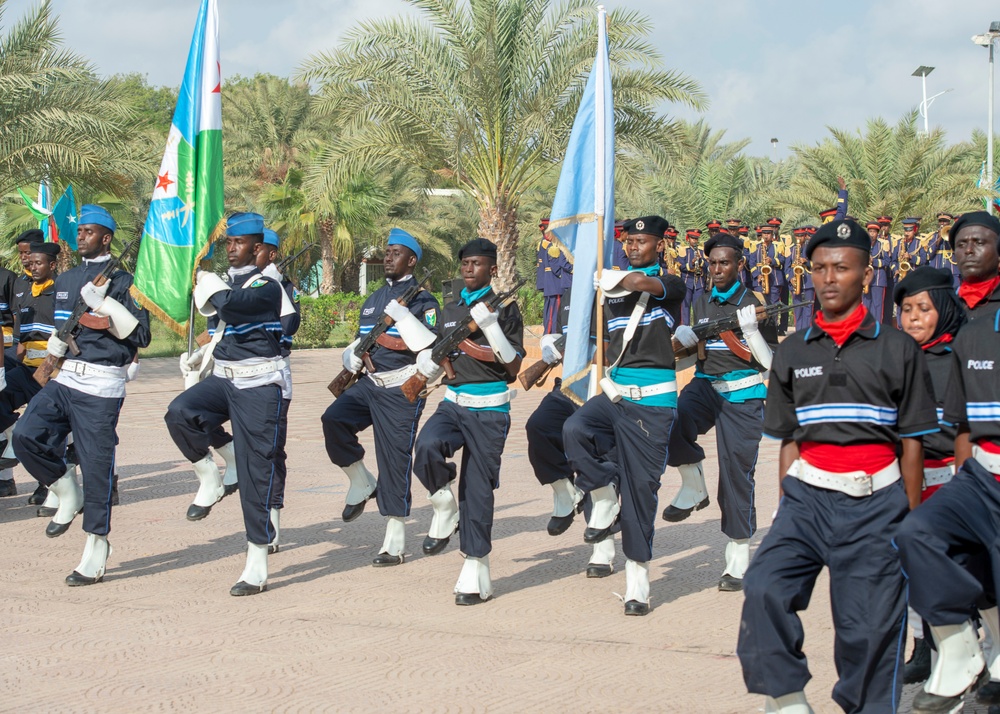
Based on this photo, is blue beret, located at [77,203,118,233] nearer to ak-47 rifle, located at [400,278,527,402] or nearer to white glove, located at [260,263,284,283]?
white glove, located at [260,263,284,283]

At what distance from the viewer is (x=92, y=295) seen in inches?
311

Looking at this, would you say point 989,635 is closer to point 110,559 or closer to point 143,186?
point 110,559

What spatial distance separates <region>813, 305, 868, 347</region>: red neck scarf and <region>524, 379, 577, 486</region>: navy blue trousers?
4.19 metres

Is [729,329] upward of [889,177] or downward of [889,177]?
downward

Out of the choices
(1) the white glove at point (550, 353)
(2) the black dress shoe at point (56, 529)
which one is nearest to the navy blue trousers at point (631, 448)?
(1) the white glove at point (550, 353)

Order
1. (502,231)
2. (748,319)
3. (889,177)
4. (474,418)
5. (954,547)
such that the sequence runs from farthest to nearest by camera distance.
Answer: (889,177)
(502,231)
(474,418)
(748,319)
(954,547)

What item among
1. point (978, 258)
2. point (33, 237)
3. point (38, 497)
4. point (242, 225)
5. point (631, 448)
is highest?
point (33, 237)

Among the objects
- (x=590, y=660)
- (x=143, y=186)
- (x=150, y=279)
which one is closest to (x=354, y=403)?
(x=150, y=279)

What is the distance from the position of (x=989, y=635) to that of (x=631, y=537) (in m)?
2.11

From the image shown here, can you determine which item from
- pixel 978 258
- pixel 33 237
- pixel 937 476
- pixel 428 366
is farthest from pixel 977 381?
pixel 33 237

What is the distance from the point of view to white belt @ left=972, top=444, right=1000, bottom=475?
4.72m

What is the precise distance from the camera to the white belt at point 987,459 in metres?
4.72

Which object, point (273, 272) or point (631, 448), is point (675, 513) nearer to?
point (631, 448)

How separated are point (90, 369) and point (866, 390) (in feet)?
17.5
